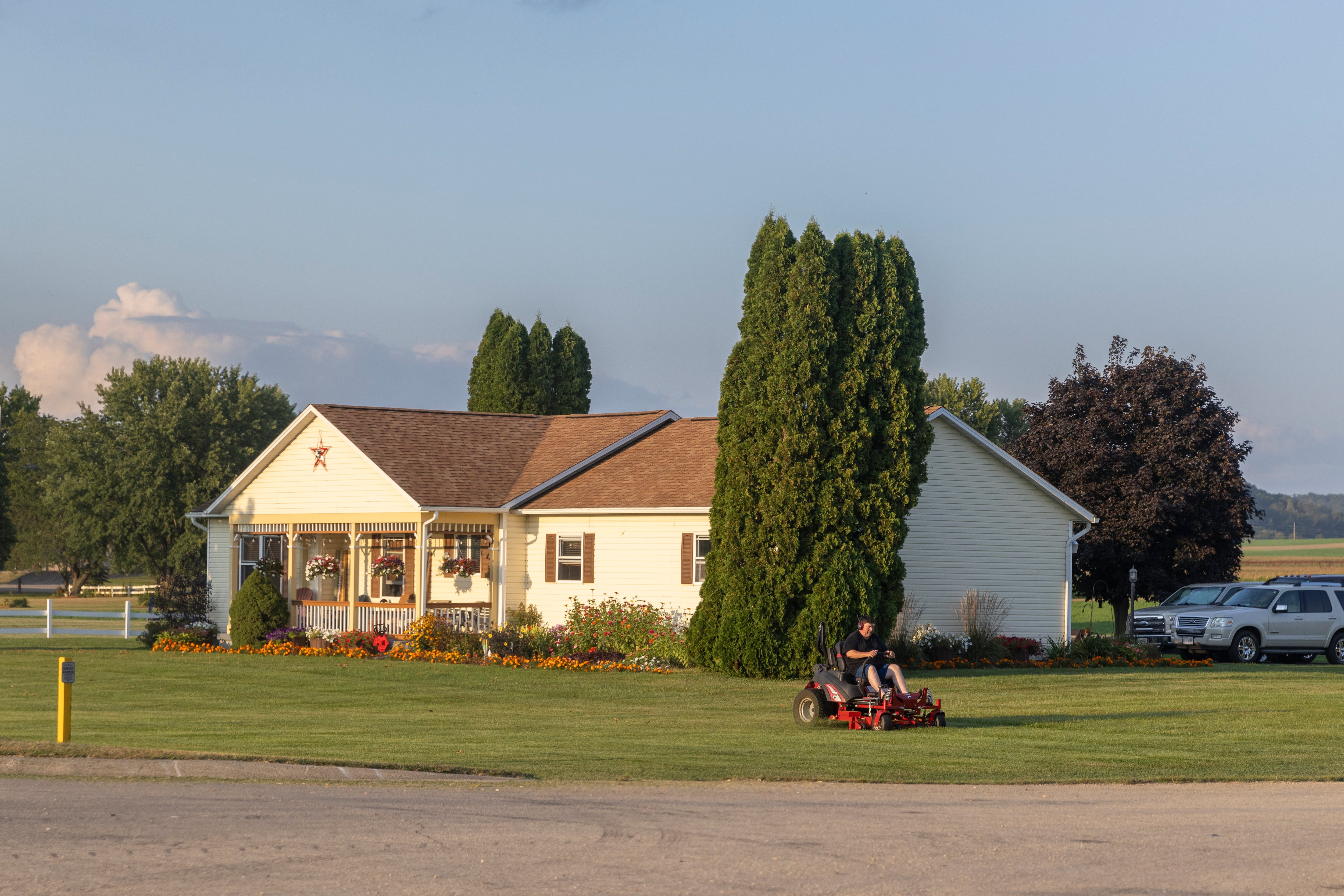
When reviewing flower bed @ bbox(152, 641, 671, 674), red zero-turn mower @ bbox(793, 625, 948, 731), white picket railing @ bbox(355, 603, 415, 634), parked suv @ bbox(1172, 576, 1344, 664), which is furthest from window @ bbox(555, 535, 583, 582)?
parked suv @ bbox(1172, 576, 1344, 664)

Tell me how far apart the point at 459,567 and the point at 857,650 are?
15503mm

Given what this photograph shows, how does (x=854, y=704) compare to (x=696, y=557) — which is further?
(x=696, y=557)

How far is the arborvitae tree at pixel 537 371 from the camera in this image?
44.8 m

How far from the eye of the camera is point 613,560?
97.2 feet

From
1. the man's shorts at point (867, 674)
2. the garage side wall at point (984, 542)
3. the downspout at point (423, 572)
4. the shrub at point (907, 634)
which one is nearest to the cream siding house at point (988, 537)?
the garage side wall at point (984, 542)

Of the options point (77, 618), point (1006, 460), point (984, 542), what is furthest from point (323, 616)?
point (77, 618)

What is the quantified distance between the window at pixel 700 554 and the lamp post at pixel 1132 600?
1071 cm

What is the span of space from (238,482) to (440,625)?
8297 mm

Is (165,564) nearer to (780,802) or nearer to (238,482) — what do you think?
(238,482)

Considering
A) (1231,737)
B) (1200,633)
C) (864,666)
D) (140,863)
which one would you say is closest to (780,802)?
(140,863)

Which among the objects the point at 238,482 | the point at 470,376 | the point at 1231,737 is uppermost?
the point at 470,376

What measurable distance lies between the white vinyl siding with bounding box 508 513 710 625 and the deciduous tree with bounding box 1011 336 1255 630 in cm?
1428

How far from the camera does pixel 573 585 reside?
30250 mm

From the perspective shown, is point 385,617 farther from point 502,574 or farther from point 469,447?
point 469,447
